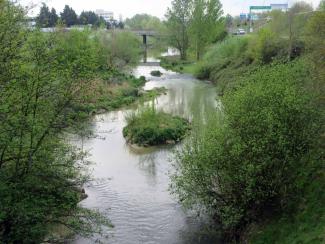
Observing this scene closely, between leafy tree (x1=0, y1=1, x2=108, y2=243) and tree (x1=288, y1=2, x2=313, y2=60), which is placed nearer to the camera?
leafy tree (x1=0, y1=1, x2=108, y2=243)

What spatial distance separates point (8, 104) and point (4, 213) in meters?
3.68

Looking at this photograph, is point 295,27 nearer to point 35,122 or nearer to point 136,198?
point 136,198

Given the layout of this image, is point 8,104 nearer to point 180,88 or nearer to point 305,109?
point 305,109

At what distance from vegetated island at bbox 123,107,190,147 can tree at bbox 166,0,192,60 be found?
207ft

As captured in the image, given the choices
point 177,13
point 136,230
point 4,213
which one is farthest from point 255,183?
point 177,13

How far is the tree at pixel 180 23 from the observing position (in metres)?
102

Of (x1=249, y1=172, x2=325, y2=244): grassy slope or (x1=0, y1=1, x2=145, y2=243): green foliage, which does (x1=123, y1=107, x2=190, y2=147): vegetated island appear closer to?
(x1=249, y1=172, x2=325, y2=244): grassy slope

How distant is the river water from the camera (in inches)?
827

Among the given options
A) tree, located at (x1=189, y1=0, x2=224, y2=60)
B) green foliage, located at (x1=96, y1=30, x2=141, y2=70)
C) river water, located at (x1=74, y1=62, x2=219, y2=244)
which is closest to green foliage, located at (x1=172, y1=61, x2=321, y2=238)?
river water, located at (x1=74, y1=62, x2=219, y2=244)

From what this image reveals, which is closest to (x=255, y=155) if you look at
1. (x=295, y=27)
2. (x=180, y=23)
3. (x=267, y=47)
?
(x=267, y=47)

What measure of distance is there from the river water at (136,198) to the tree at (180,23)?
2466 inches

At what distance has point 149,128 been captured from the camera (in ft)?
124

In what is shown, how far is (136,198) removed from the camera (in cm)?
2584

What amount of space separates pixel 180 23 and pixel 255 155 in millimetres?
88466
